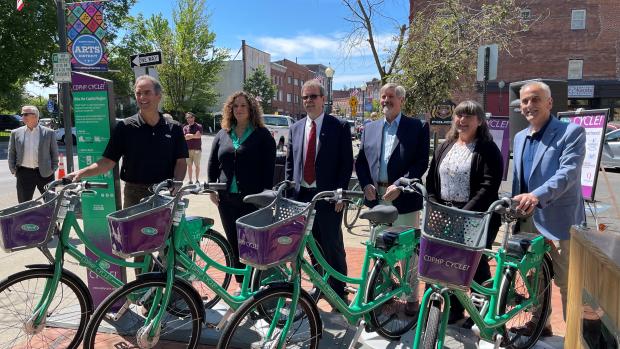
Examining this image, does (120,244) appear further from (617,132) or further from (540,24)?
(540,24)

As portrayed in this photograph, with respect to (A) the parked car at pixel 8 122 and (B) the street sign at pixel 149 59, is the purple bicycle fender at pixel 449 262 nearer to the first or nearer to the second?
(B) the street sign at pixel 149 59

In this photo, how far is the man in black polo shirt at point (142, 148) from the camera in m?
3.76

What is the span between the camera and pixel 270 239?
2.58 meters

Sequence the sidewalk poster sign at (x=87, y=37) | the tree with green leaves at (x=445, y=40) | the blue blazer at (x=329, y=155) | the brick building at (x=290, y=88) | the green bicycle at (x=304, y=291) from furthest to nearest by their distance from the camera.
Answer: the brick building at (x=290, y=88)
the tree with green leaves at (x=445, y=40)
the sidewalk poster sign at (x=87, y=37)
the blue blazer at (x=329, y=155)
the green bicycle at (x=304, y=291)

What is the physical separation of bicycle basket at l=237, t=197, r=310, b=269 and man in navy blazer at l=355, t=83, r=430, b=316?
123cm

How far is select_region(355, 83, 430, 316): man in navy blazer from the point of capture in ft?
13.0

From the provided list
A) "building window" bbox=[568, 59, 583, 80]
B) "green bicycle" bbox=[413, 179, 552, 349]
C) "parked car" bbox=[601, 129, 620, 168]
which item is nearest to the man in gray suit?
"green bicycle" bbox=[413, 179, 552, 349]

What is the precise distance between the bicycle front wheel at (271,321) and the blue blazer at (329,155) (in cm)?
127

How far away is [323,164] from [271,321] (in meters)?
1.48

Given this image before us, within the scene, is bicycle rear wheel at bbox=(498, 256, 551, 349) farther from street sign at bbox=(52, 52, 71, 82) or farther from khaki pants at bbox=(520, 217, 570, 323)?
street sign at bbox=(52, 52, 71, 82)

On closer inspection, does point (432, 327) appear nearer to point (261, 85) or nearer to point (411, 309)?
point (411, 309)

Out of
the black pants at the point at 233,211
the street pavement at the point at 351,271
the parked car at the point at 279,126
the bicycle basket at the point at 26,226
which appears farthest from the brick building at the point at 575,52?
the bicycle basket at the point at 26,226

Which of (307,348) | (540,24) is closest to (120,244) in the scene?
(307,348)

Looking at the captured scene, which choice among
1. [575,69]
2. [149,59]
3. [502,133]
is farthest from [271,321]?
[575,69]
